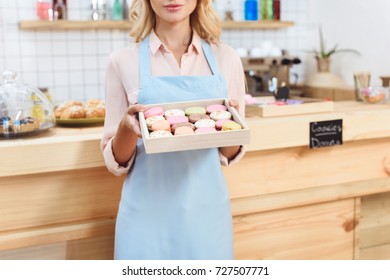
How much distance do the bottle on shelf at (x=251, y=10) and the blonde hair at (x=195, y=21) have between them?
2.71 m

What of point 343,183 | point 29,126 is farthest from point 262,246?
point 29,126

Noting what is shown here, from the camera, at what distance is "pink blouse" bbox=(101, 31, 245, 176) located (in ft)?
4.75

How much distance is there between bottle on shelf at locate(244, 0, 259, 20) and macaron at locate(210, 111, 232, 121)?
9.87 feet

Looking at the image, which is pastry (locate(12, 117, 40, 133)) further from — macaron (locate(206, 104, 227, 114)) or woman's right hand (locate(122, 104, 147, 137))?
macaron (locate(206, 104, 227, 114))

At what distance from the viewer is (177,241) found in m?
1.47

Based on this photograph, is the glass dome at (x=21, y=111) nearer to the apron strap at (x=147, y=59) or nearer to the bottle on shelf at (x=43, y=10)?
the apron strap at (x=147, y=59)

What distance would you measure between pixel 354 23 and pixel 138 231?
276cm

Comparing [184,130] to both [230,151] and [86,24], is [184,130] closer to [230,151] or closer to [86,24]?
[230,151]

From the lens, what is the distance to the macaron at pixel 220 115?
1.35 metres

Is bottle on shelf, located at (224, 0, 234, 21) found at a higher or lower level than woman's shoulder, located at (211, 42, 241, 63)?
higher

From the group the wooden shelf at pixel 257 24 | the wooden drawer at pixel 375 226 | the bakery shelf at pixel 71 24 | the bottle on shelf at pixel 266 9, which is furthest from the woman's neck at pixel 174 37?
the bottle on shelf at pixel 266 9

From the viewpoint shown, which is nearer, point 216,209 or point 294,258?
point 216,209

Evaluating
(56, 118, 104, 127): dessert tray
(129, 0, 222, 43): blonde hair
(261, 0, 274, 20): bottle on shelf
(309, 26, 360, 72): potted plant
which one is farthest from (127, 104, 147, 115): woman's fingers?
(261, 0, 274, 20): bottle on shelf
